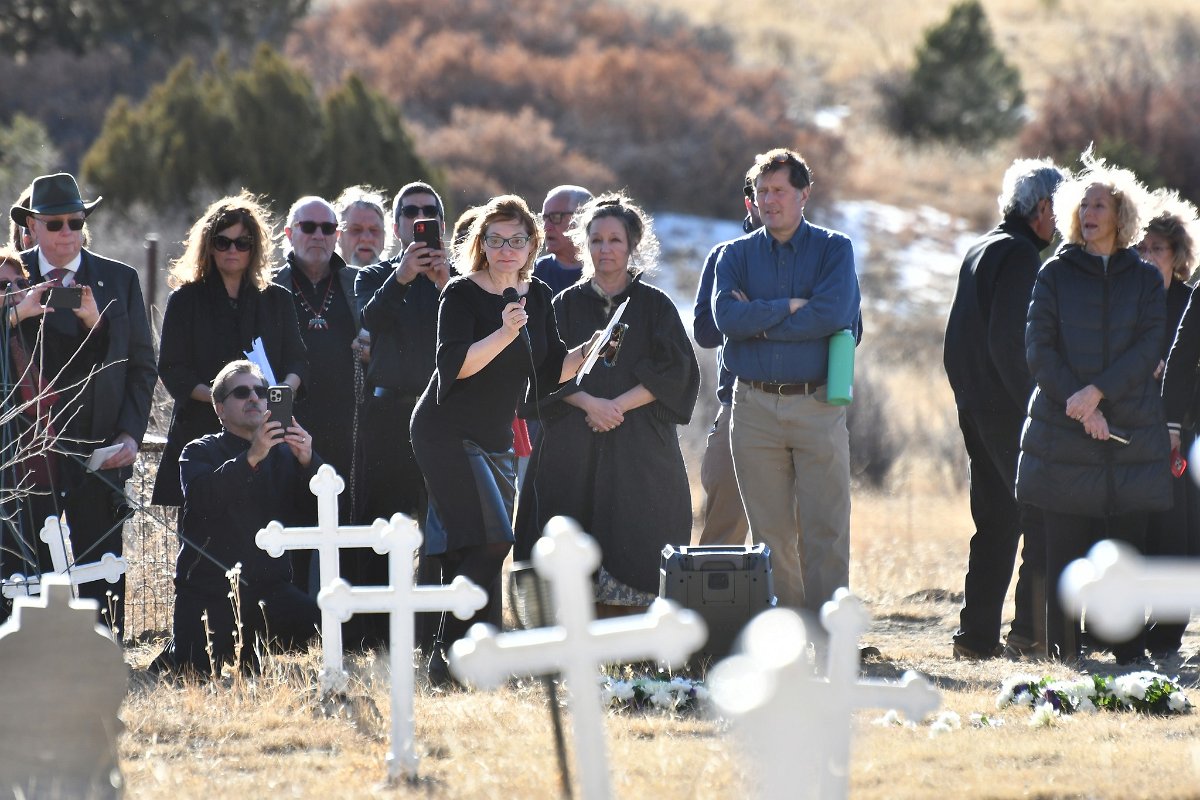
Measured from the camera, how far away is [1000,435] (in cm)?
761

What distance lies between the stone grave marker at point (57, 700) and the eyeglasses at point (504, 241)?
7.80ft

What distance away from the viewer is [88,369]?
289 inches

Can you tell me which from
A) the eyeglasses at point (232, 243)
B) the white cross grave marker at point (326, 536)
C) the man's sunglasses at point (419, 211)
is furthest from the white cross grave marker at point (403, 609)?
the man's sunglasses at point (419, 211)

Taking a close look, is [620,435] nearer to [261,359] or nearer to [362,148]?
[261,359]

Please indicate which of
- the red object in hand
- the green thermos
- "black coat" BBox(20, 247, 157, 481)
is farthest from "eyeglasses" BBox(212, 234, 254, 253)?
the red object in hand

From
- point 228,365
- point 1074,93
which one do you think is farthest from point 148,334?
point 1074,93

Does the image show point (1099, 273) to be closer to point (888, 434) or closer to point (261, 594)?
point (261, 594)

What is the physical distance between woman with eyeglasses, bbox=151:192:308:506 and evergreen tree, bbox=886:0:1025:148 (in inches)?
1499

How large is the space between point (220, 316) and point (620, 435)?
5.81 ft

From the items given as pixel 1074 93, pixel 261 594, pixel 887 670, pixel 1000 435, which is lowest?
pixel 887 670

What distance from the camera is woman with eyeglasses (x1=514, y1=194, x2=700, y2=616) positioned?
7.38 metres

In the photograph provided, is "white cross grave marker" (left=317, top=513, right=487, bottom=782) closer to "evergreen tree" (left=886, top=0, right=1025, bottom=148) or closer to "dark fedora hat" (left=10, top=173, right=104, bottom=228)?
"dark fedora hat" (left=10, top=173, right=104, bottom=228)

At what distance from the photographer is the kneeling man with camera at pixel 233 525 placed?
22.0 ft

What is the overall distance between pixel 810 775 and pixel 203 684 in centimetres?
358
